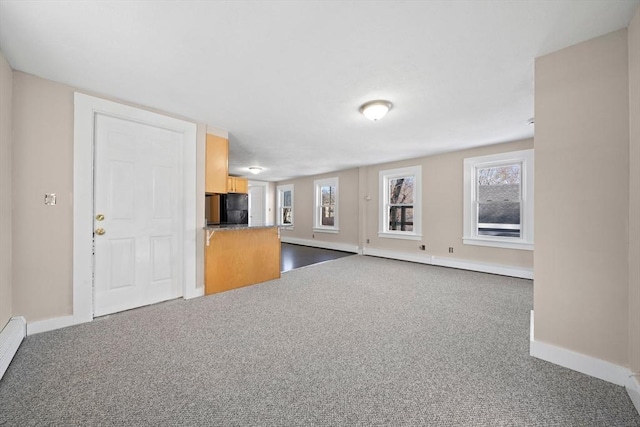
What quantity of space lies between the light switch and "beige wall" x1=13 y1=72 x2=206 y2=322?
3 cm

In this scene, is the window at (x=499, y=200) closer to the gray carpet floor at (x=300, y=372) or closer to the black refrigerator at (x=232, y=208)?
the gray carpet floor at (x=300, y=372)

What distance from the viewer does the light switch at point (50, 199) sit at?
236cm

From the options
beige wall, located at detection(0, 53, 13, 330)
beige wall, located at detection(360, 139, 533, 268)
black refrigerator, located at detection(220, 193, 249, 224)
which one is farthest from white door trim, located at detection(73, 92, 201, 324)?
beige wall, located at detection(360, 139, 533, 268)

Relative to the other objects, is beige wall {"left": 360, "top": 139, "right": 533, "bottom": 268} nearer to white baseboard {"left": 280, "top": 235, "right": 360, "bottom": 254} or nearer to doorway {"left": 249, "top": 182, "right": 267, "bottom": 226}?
white baseboard {"left": 280, "top": 235, "right": 360, "bottom": 254}

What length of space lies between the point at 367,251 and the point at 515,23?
5494mm

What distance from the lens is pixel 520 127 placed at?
12.0ft

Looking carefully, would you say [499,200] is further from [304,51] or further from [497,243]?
[304,51]

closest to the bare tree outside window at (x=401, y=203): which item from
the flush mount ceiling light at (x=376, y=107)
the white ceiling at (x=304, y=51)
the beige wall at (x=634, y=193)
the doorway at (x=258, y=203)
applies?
the white ceiling at (x=304, y=51)

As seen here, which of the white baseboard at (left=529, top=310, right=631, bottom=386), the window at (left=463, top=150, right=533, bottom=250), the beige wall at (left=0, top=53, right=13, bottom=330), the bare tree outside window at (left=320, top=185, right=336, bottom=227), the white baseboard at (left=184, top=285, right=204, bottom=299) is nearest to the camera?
the white baseboard at (left=529, top=310, right=631, bottom=386)

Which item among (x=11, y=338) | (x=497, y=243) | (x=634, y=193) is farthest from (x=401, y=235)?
(x=11, y=338)

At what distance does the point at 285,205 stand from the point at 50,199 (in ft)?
23.3

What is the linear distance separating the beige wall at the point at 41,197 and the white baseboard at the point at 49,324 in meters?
0.04

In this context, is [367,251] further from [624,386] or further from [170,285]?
[624,386]

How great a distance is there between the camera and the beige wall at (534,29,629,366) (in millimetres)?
1642
